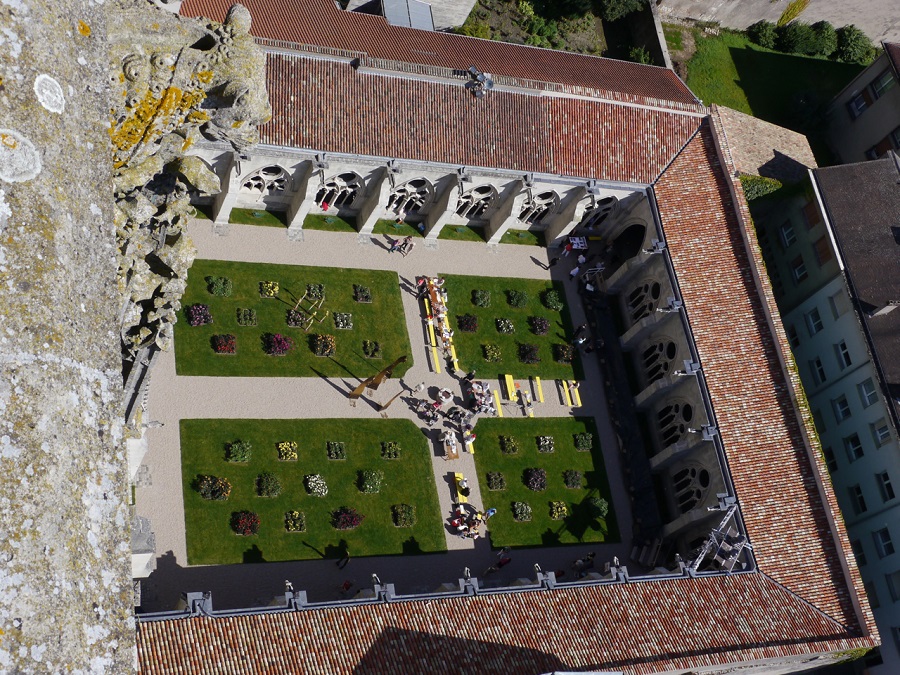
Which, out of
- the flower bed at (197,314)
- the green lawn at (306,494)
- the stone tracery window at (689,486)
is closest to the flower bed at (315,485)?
the green lawn at (306,494)

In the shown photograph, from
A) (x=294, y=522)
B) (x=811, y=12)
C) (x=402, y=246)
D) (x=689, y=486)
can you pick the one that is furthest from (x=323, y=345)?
(x=811, y=12)

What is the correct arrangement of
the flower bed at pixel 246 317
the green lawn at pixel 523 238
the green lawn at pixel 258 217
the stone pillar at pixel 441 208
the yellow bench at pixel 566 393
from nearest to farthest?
1. the flower bed at pixel 246 317
2. the green lawn at pixel 258 217
3. the stone pillar at pixel 441 208
4. the yellow bench at pixel 566 393
5. the green lawn at pixel 523 238

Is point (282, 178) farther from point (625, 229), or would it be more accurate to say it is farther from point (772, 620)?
point (772, 620)

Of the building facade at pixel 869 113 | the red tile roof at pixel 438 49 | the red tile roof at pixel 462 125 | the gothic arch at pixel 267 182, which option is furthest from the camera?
the building facade at pixel 869 113

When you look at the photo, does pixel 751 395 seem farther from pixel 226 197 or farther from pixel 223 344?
pixel 226 197

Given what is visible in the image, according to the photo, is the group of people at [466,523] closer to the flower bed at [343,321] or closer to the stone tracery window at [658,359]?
the flower bed at [343,321]

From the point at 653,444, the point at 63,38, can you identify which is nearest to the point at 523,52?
the point at 653,444
